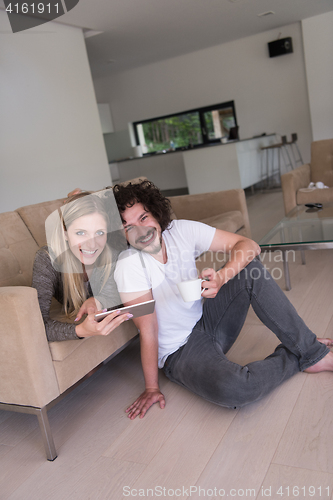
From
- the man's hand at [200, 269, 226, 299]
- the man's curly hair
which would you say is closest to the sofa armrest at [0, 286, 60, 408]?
the man's curly hair

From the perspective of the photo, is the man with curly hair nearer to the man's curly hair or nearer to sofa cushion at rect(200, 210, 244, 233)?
the man's curly hair

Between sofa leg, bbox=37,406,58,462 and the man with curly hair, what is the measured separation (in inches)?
11.8

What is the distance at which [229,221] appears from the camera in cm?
256

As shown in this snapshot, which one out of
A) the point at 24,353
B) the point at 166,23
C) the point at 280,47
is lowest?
the point at 24,353

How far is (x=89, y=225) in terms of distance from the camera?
1.40 meters

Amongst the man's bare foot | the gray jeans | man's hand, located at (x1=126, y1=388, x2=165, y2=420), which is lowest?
man's hand, located at (x1=126, y1=388, x2=165, y2=420)

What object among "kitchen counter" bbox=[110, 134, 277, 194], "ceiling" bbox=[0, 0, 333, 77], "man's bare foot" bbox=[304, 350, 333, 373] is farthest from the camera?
"kitchen counter" bbox=[110, 134, 277, 194]

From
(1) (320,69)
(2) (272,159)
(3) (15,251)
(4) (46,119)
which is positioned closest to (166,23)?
(4) (46,119)

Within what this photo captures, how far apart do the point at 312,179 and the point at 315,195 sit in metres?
0.73

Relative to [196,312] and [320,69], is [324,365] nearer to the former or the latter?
[196,312]

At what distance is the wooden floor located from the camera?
1.15 meters

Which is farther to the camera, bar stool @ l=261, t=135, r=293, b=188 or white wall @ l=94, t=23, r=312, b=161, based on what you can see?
white wall @ l=94, t=23, r=312, b=161

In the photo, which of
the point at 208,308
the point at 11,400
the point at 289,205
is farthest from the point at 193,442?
the point at 289,205

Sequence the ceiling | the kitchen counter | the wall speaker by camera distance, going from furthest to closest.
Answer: the wall speaker < the kitchen counter < the ceiling
